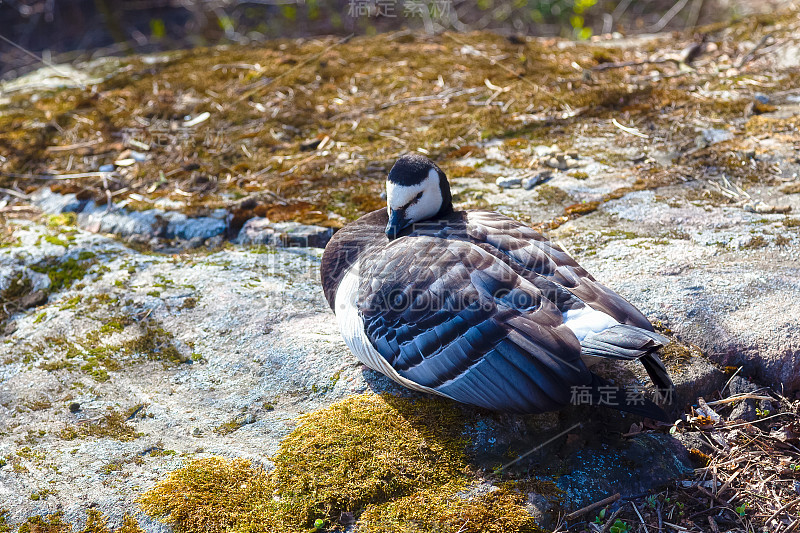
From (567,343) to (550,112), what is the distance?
3.67m

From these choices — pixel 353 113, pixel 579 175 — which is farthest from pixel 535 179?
pixel 353 113

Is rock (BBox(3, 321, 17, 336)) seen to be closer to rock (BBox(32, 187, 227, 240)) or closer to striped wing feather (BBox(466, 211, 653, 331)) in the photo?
rock (BBox(32, 187, 227, 240))

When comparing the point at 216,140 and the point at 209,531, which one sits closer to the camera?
the point at 209,531

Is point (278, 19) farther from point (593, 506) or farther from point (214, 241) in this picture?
point (593, 506)

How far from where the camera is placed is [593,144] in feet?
17.5

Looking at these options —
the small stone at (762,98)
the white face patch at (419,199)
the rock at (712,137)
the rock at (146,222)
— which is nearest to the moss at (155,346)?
the rock at (146,222)

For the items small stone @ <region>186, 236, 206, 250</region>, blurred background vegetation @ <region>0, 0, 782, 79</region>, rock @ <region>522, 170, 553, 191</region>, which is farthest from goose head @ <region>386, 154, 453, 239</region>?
blurred background vegetation @ <region>0, 0, 782, 79</region>

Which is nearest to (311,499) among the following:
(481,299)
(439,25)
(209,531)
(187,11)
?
(209,531)

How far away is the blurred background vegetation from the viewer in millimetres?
10781

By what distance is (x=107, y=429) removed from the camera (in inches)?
123

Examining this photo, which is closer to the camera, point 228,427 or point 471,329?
point 471,329

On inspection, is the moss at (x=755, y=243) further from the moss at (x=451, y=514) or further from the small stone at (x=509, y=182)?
the moss at (x=451, y=514)

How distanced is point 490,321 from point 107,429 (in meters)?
1.90

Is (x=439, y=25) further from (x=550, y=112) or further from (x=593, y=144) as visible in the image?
(x=593, y=144)
